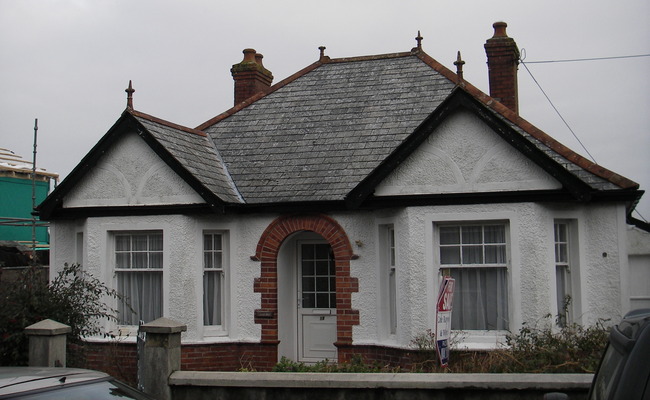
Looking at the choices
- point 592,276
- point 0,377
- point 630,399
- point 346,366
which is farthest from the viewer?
point 592,276

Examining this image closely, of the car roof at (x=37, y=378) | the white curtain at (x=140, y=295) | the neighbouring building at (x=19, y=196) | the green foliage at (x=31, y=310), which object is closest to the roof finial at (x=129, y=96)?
the white curtain at (x=140, y=295)

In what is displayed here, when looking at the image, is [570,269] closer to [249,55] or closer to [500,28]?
[500,28]

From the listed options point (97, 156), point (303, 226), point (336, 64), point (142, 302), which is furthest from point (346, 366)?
point (336, 64)

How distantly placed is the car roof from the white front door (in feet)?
25.6

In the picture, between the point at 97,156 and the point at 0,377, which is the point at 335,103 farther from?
the point at 0,377

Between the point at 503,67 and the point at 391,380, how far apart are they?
26.7 feet

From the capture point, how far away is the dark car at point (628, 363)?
3826 mm

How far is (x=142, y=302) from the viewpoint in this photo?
43.2 ft

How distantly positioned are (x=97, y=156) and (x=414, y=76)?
5.96 m

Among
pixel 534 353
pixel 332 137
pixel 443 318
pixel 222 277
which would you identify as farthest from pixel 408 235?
pixel 222 277

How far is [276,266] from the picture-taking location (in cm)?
1324

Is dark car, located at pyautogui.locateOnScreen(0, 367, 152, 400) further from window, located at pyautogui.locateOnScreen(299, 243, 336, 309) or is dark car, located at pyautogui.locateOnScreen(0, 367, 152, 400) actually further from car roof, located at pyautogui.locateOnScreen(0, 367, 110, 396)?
window, located at pyautogui.locateOnScreen(299, 243, 336, 309)

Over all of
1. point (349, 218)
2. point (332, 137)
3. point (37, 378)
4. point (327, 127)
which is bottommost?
point (37, 378)

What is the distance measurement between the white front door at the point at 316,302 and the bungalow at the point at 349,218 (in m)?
0.03
